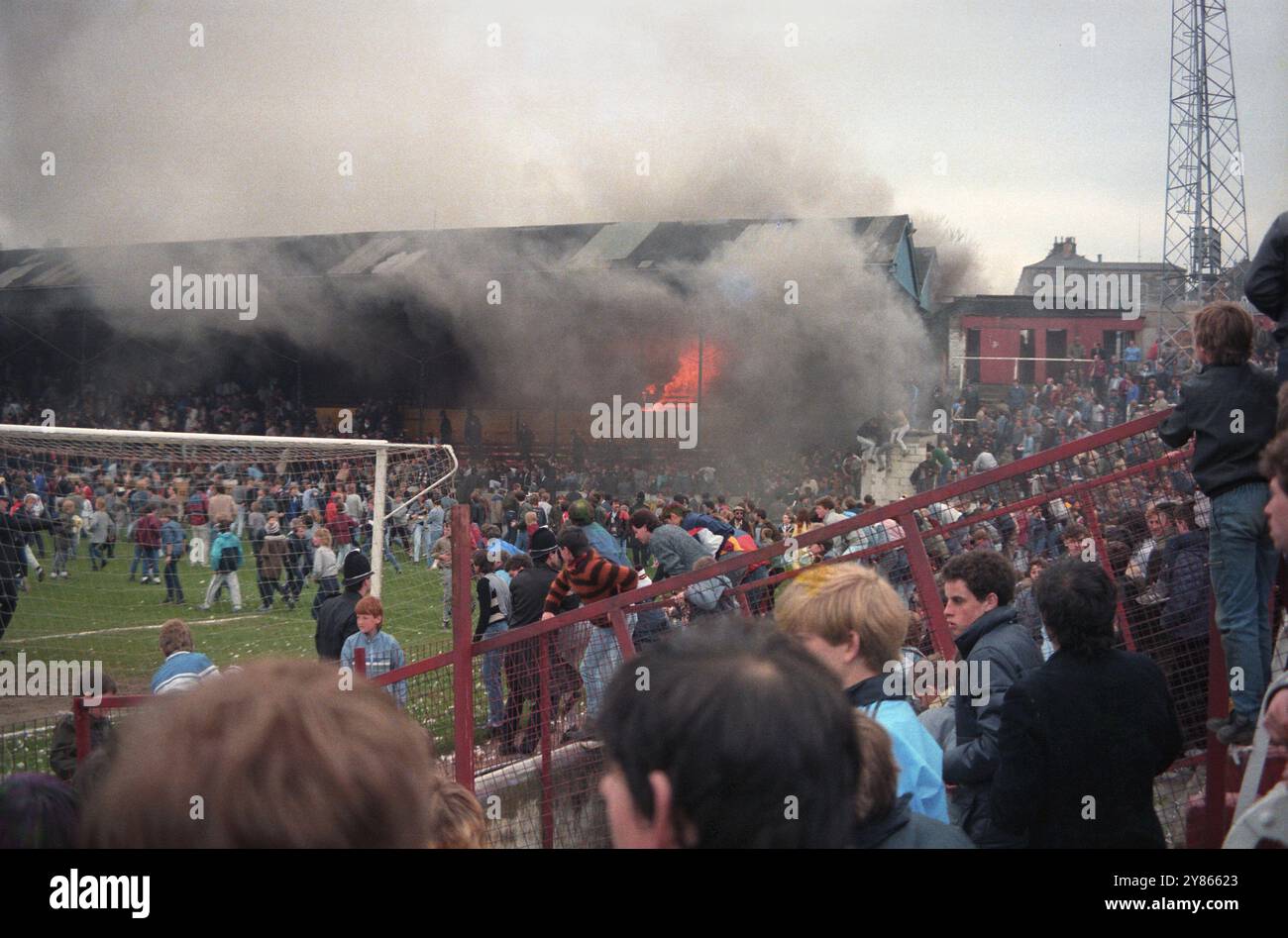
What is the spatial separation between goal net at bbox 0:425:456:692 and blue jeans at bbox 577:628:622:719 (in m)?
4.24

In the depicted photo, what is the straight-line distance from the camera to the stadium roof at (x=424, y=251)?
69.7ft

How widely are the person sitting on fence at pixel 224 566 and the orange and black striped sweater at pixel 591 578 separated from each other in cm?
608

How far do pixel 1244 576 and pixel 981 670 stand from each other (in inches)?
28.5

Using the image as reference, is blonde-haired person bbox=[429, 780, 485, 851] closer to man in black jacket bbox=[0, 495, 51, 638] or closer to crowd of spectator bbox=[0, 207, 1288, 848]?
crowd of spectator bbox=[0, 207, 1288, 848]

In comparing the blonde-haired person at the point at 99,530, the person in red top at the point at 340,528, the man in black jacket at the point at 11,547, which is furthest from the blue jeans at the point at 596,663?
the blonde-haired person at the point at 99,530

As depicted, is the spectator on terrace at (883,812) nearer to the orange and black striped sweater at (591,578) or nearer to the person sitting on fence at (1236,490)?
the person sitting on fence at (1236,490)

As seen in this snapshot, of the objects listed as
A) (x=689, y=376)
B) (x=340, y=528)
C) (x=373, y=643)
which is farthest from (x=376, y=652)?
(x=689, y=376)

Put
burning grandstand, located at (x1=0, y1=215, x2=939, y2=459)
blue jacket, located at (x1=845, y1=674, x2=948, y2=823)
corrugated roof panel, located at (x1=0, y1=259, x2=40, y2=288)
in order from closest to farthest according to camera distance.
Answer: blue jacket, located at (x1=845, y1=674, x2=948, y2=823), burning grandstand, located at (x1=0, y1=215, x2=939, y2=459), corrugated roof panel, located at (x1=0, y1=259, x2=40, y2=288)

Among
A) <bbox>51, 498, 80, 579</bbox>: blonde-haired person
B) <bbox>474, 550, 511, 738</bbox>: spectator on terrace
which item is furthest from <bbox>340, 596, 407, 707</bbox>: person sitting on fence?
<bbox>51, 498, 80, 579</bbox>: blonde-haired person

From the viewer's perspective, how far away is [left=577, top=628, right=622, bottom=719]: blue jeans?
147 inches

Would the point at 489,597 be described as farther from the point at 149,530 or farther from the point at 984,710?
the point at 149,530

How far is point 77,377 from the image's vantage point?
25.1 metres

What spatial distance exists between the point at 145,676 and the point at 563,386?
51.6ft
